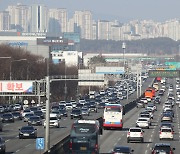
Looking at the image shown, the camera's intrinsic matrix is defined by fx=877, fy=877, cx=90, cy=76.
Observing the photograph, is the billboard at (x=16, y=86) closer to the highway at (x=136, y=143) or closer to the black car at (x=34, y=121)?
the highway at (x=136, y=143)

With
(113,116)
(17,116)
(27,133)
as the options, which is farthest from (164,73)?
(27,133)

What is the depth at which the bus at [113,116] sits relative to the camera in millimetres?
73062

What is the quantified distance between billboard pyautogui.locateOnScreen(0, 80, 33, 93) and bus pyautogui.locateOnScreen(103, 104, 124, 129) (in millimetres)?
15462

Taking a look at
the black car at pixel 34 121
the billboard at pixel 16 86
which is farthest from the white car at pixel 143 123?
the billboard at pixel 16 86

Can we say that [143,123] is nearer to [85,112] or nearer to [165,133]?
[165,133]

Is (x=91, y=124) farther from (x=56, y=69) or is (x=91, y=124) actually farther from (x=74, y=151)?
(x=56, y=69)

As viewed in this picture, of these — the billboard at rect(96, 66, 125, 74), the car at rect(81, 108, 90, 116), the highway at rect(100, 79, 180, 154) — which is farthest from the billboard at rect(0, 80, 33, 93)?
the billboard at rect(96, 66, 125, 74)

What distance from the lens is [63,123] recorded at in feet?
276

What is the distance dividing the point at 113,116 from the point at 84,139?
26.3m

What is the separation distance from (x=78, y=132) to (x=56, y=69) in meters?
125

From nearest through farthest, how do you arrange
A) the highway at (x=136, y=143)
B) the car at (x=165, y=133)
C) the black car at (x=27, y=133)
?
the highway at (x=136, y=143), the black car at (x=27, y=133), the car at (x=165, y=133)

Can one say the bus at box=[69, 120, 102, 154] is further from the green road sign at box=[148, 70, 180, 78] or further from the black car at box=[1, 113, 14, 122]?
the green road sign at box=[148, 70, 180, 78]

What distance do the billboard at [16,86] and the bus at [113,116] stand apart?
50.7 feet

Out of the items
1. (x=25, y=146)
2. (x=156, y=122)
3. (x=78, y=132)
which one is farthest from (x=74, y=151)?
(x=156, y=122)
